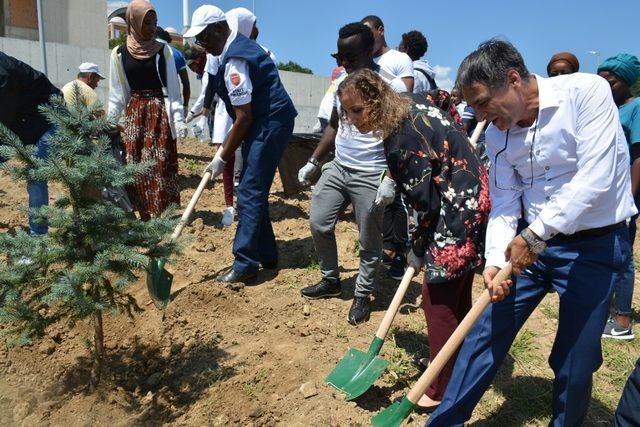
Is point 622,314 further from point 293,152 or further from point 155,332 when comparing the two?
point 293,152

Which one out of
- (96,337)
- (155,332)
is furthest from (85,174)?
(155,332)

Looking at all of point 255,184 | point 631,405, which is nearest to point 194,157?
point 255,184

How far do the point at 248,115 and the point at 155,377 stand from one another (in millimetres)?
1767

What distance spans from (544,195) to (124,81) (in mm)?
3533

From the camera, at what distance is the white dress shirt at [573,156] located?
1.75 m

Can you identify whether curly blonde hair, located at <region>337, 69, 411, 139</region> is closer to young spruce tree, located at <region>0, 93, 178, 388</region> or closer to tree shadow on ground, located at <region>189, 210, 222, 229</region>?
young spruce tree, located at <region>0, 93, 178, 388</region>

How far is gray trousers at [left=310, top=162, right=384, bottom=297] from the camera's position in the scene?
126 inches

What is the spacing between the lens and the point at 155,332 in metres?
3.23

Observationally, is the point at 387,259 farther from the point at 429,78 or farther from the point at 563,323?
the point at 563,323

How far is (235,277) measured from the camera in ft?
12.2

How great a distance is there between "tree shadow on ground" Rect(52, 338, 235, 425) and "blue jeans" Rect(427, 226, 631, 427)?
129 centimetres

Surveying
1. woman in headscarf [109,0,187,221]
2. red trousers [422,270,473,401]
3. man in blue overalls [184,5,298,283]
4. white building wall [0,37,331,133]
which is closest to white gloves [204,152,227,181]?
man in blue overalls [184,5,298,283]

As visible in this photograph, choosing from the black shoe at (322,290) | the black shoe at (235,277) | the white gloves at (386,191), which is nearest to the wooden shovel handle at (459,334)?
the white gloves at (386,191)

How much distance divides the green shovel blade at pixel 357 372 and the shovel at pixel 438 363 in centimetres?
27
